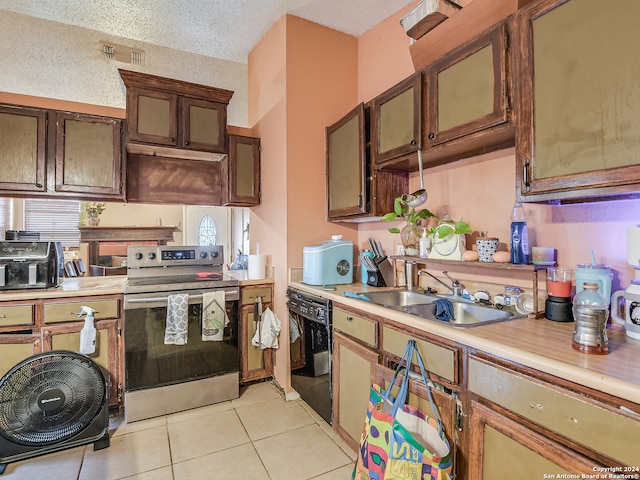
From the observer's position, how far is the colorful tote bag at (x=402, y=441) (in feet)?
3.98

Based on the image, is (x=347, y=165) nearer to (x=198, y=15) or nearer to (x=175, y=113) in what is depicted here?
(x=175, y=113)

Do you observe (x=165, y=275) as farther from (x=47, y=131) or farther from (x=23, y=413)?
(x=47, y=131)

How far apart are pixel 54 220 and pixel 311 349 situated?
19.8 ft

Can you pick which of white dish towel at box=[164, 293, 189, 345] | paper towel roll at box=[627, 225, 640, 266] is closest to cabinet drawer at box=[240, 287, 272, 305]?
white dish towel at box=[164, 293, 189, 345]

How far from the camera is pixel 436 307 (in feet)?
5.95

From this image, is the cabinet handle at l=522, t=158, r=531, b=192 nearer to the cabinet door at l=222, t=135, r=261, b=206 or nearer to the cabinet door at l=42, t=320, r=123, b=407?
the cabinet door at l=222, t=135, r=261, b=206

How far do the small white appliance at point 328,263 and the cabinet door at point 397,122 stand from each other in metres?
0.67

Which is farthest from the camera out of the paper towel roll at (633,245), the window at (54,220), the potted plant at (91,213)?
the potted plant at (91,213)

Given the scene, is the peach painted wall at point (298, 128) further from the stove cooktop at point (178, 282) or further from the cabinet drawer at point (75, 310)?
the cabinet drawer at point (75, 310)

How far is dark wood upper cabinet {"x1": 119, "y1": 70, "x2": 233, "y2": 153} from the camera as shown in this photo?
101 inches

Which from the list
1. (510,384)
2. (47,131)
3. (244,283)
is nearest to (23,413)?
(244,283)

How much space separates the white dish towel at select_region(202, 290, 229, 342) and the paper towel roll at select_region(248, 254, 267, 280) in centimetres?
44

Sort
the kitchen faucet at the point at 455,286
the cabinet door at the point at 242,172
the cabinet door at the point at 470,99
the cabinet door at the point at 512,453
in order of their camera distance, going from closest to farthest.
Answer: the cabinet door at the point at 512,453, the cabinet door at the point at 470,99, the kitchen faucet at the point at 455,286, the cabinet door at the point at 242,172

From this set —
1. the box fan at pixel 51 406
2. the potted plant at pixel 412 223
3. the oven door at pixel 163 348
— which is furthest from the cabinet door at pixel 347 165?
the box fan at pixel 51 406
